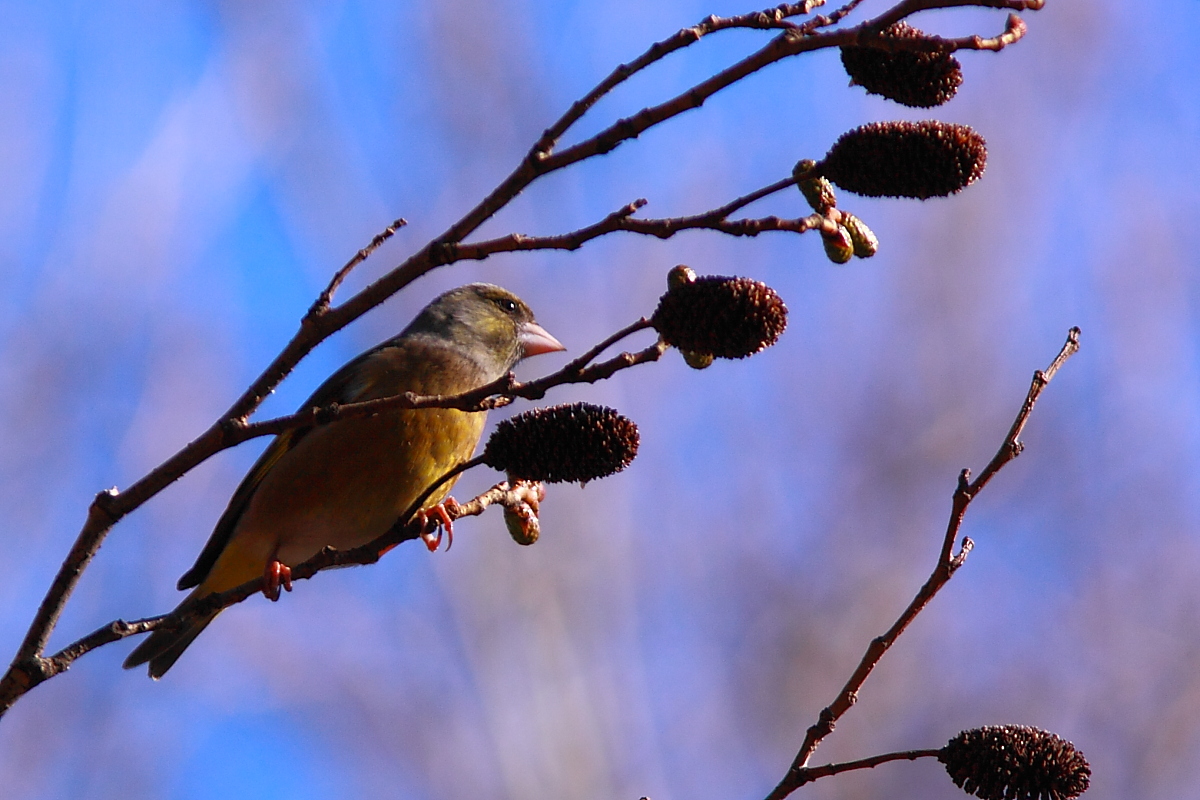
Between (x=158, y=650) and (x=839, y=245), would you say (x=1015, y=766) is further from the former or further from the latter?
(x=158, y=650)

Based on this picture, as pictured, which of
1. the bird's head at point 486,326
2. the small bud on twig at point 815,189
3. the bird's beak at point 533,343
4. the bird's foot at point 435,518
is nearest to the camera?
the small bud on twig at point 815,189

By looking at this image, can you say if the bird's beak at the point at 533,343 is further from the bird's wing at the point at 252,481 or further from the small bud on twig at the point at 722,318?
the small bud on twig at the point at 722,318

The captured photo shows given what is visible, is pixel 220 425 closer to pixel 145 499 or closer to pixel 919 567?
pixel 145 499

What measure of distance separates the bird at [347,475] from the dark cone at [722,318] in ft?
5.72

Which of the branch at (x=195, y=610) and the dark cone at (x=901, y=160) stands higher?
the dark cone at (x=901, y=160)

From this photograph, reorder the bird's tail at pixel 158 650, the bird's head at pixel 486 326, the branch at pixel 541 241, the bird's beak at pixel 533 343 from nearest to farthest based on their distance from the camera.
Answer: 1. the branch at pixel 541 241
2. the bird's tail at pixel 158 650
3. the bird's head at pixel 486 326
4. the bird's beak at pixel 533 343

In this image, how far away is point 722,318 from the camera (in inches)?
86.4

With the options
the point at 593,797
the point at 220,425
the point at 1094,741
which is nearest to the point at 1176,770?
the point at 1094,741

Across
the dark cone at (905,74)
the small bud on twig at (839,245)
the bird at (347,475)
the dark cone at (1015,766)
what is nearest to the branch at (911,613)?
the dark cone at (1015,766)

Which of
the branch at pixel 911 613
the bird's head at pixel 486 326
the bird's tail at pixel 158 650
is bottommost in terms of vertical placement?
the branch at pixel 911 613

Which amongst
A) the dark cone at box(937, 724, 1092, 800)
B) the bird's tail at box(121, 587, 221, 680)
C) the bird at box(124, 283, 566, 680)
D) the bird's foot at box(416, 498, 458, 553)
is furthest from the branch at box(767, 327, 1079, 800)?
the bird's tail at box(121, 587, 221, 680)

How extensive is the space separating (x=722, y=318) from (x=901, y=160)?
43 centimetres

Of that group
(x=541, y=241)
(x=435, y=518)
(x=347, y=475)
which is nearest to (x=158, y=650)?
(x=347, y=475)

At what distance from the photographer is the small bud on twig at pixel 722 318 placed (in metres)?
2.20
